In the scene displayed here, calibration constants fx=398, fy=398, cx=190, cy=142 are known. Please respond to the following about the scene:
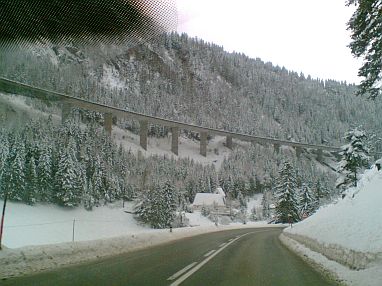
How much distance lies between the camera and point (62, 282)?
26.1 feet

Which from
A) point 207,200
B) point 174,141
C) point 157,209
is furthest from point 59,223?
point 174,141

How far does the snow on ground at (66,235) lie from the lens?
1042 centimetres

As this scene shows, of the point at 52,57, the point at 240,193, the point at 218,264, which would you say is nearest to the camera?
the point at 52,57

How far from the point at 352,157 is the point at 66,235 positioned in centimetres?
3260

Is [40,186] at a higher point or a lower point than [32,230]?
higher

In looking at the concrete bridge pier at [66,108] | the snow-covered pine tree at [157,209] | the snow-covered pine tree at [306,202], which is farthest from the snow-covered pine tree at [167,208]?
the snow-covered pine tree at [306,202]

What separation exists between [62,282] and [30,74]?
415cm

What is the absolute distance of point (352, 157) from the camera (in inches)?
1607

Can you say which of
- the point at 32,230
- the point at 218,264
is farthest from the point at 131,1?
the point at 32,230

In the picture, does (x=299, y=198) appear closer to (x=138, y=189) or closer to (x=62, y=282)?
(x=138, y=189)

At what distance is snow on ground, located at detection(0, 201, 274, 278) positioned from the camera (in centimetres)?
1042

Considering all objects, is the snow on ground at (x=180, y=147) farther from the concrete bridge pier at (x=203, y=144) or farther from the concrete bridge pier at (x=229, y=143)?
the concrete bridge pier at (x=203, y=144)

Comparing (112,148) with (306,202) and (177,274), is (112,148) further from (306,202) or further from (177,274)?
(177,274)

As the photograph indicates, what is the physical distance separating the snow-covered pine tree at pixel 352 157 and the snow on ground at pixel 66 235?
51.7ft
